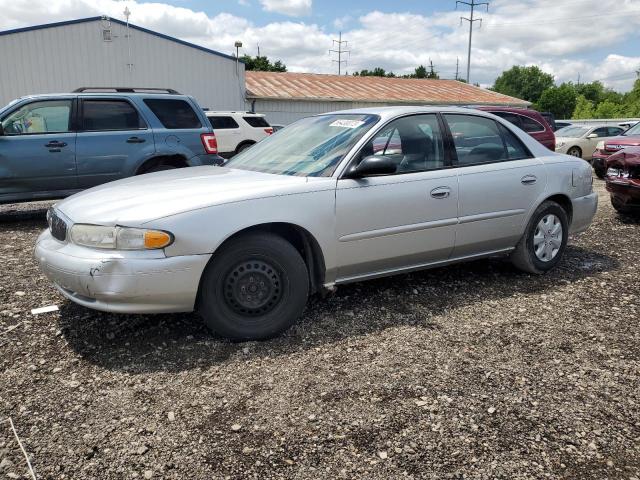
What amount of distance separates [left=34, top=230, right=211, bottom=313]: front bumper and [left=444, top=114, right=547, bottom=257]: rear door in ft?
7.47

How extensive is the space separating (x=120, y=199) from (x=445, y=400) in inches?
93.9

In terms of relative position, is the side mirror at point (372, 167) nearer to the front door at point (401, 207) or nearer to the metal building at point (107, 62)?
the front door at point (401, 207)

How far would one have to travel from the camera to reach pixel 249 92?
930 inches

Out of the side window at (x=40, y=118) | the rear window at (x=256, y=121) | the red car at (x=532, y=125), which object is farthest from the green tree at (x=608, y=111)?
the side window at (x=40, y=118)

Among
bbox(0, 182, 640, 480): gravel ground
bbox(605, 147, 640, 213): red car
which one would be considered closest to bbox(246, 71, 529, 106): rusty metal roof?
bbox(605, 147, 640, 213): red car

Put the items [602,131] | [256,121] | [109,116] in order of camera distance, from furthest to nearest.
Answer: [602,131], [256,121], [109,116]

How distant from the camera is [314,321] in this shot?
3.99 metres

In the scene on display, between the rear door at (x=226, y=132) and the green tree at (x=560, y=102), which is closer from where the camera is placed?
the rear door at (x=226, y=132)

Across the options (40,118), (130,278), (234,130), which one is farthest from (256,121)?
(130,278)

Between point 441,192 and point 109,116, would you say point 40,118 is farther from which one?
point 441,192

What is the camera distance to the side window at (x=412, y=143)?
164 inches

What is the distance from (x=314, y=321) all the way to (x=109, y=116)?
17.6ft

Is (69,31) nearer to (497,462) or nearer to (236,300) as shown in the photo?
(236,300)

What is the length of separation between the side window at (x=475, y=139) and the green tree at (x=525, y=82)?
10660 centimetres
